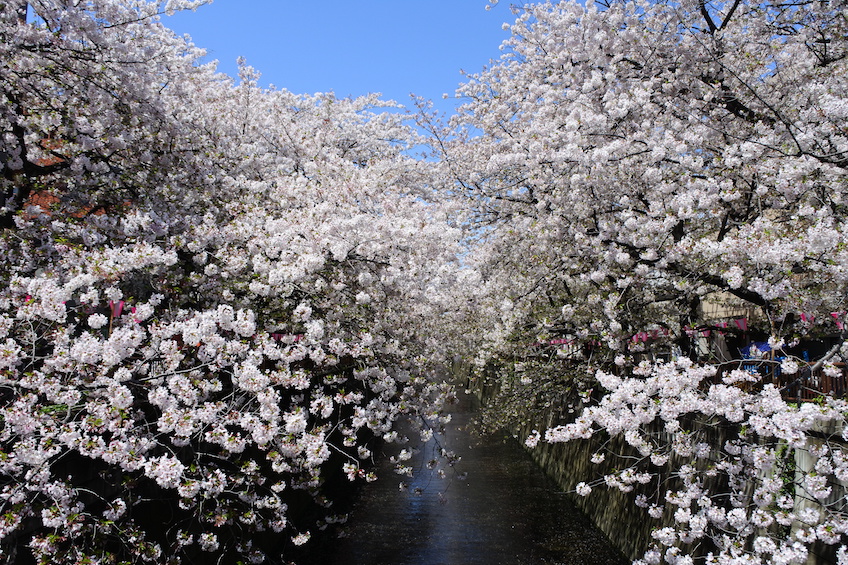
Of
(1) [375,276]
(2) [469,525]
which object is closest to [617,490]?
(2) [469,525]

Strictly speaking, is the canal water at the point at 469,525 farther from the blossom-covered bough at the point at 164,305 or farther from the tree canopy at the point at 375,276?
the blossom-covered bough at the point at 164,305

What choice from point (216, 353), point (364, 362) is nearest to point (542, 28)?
point (364, 362)

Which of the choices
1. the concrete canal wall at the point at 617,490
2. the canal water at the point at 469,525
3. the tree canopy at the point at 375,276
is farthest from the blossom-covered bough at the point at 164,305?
the concrete canal wall at the point at 617,490

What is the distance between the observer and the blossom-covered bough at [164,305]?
576 centimetres

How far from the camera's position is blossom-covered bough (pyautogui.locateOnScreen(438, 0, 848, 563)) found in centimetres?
→ 640

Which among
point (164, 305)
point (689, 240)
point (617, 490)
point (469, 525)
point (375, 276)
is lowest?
point (469, 525)

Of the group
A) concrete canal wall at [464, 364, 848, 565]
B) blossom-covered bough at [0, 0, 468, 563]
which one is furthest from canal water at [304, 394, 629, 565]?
blossom-covered bough at [0, 0, 468, 563]

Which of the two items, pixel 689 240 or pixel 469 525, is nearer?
pixel 689 240

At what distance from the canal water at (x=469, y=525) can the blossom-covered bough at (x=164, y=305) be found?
217 cm

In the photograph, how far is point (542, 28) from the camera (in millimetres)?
12531

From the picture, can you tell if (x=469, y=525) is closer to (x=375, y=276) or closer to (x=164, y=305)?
(x=375, y=276)

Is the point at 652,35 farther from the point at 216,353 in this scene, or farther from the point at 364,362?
the point at 216,353

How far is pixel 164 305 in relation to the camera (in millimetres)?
A: 9078

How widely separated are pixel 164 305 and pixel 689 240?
300 inches
